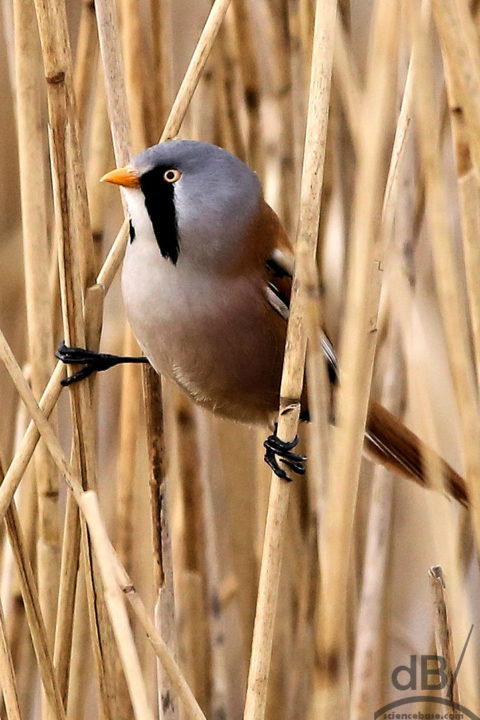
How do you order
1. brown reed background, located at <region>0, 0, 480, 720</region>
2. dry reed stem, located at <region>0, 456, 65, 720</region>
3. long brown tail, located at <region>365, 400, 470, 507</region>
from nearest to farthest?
brown reed background, located at <region>0, 0, 480, 720</region>, dry reed stem, located at <region>0, 456, 65, 720</region>, long brown tail, located at <region>365, 400, 470, 507</region>

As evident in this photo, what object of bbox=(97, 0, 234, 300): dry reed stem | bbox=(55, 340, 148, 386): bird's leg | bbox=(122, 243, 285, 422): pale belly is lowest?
bbox=(55, 340, 148, 386): bird's leg

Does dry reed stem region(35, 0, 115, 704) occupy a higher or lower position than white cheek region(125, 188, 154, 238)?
lower

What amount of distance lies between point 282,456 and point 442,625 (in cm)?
30

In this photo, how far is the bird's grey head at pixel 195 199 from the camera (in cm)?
138

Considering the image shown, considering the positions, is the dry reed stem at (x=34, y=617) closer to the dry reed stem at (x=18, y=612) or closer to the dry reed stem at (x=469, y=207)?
the dry reed stem at (x=18, y=612)

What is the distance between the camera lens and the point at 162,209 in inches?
55.9

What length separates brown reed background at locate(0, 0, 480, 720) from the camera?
109 cm

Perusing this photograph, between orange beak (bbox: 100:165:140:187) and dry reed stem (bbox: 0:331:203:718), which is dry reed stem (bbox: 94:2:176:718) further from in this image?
dry reed stem (bbox: 0:331:203:718)

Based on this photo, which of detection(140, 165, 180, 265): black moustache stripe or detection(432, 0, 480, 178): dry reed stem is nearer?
detection(432, 0, 480, 178): dry reed stem

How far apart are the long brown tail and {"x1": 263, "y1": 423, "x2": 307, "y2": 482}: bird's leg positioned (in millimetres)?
272

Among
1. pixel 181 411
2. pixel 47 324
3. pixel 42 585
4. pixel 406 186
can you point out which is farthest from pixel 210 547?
pixel 406 186

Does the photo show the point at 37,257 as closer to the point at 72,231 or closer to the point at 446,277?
the point at 72,231

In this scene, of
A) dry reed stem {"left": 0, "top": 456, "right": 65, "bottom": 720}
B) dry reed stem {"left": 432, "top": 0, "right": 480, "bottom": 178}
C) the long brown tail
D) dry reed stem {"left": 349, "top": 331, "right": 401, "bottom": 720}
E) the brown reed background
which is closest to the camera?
dry reed stem {"left": 432, "top": 0, "right": 480, "bottom": 178}

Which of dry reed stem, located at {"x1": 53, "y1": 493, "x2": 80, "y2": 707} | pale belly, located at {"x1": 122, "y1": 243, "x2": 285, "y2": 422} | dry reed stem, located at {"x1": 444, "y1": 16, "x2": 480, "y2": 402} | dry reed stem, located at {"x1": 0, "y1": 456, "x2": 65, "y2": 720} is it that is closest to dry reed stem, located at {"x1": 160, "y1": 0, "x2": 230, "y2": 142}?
pale belly, located at {"x1": 122, "y1": 243, "x2": 285, "y2": 422}
